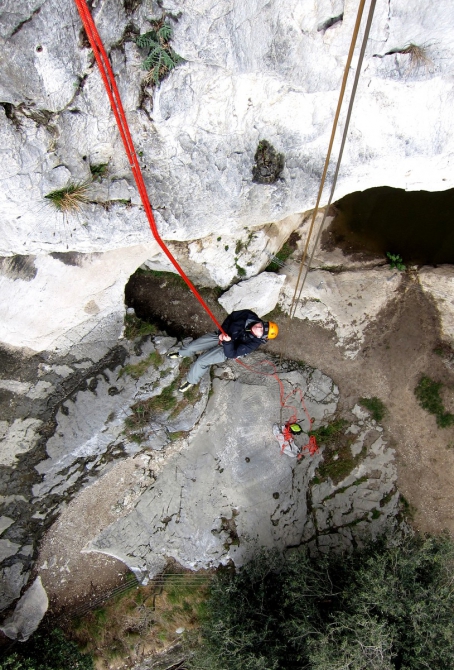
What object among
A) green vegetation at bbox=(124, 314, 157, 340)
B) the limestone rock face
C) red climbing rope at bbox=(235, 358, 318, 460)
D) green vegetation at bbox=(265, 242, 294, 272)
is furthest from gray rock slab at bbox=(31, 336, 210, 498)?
green vegetation at bbox=(265, 242, 294, 272)

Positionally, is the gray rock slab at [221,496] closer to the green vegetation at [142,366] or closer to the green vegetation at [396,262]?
the green vegetation at [142,366]

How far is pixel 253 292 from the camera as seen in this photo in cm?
752

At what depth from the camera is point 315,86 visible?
488cm

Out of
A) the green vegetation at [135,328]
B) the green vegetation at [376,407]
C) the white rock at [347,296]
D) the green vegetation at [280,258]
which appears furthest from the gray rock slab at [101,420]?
the green vegetation at [376,407]

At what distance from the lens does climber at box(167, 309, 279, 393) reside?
600 centimetres

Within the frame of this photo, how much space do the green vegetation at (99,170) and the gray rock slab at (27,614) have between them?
7.18m

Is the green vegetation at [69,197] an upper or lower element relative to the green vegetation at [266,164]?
upper

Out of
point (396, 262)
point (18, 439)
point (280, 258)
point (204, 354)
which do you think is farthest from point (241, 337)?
point (18, 439)

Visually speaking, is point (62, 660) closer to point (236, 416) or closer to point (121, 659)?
point (121, 659)

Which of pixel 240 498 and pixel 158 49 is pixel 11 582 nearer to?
pixel 240 498

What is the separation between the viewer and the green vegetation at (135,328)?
686cm

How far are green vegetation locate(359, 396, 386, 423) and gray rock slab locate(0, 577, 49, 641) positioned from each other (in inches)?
277

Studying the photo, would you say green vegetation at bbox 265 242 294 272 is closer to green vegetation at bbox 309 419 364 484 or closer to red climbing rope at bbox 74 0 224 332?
red climbing rope at bbox 74 0 224 332

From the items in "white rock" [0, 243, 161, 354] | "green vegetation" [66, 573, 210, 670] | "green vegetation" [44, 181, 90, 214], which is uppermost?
"green vegetation" [44, 181, 90, 214]
